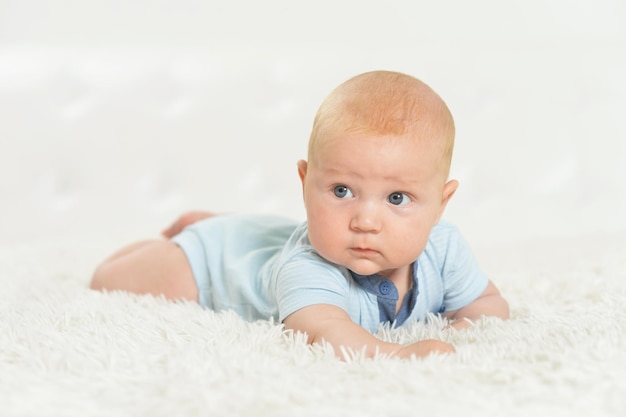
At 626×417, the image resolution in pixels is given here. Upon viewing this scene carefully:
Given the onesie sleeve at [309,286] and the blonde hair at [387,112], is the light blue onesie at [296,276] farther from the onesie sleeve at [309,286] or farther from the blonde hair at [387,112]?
the blonde hair at [387,112]

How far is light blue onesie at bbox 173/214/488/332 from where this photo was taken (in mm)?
1169

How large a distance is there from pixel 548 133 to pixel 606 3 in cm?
47

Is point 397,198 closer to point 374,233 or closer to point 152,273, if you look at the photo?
point 374,233

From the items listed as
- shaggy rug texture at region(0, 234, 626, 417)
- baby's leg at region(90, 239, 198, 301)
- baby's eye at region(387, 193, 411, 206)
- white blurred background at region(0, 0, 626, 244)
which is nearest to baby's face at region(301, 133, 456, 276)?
baby's eye at region(387, 193, 411, 206)

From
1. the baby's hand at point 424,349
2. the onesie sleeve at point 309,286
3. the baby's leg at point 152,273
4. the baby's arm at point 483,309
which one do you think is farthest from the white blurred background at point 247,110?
the baby's hand at point 424,349

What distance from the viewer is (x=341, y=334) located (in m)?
1.06

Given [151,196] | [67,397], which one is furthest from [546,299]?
[151,196]

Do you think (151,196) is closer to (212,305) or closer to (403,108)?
(212,305)

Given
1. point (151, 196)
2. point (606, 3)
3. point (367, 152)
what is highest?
point (606, 3)

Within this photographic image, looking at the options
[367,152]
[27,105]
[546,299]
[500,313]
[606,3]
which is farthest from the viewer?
[606,3]

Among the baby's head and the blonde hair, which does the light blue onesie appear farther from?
the blonde hair

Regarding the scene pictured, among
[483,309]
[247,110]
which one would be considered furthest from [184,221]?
[483,309]

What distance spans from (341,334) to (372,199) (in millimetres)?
177

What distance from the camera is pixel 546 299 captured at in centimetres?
142
